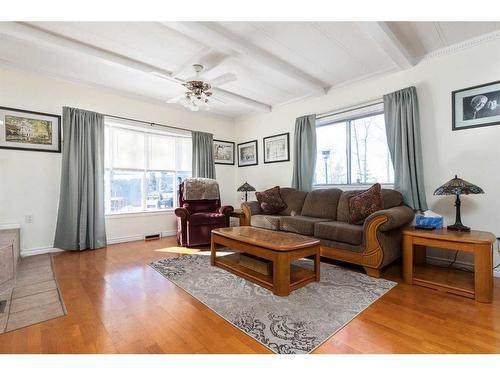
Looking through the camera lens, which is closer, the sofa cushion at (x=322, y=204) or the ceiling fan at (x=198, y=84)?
the ceiling fan at (x=198, y=84)

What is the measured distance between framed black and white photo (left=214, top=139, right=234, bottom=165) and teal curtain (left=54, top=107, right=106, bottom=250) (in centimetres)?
228

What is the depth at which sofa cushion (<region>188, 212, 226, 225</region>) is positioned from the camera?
12.6 feet

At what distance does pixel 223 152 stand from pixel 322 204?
2829 millimetres

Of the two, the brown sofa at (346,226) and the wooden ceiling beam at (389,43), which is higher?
the wooden ceiling beam at (389,43)

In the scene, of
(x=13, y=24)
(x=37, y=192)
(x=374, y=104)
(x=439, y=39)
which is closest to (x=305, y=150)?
(x=374, y=104)

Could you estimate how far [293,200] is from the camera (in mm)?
4082

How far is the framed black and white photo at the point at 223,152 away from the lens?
552cm

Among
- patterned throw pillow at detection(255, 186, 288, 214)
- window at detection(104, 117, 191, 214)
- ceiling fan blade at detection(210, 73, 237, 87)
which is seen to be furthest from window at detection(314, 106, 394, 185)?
window at detection(104, 117, 191, 214)

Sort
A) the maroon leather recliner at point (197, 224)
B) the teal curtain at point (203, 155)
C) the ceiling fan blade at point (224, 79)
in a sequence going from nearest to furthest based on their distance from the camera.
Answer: the ceiling fan blade at point (224, 79), the maroon leather recliner at point (197, 224), the teal curtain at point (203, 155)

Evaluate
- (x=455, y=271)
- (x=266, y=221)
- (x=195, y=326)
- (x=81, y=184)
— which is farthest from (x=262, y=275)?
(x=81, y=184)

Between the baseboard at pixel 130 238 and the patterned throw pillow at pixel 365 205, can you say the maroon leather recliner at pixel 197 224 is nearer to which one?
the baseboard at pixel 130 238

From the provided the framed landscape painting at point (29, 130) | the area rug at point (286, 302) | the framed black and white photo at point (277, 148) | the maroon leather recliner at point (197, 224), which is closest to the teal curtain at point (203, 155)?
the framed black and white photo at point (277, 148)

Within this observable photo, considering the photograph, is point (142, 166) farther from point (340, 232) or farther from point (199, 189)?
point (340, 232)

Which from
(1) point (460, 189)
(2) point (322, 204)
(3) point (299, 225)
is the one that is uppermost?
(1) point (460, 189)
